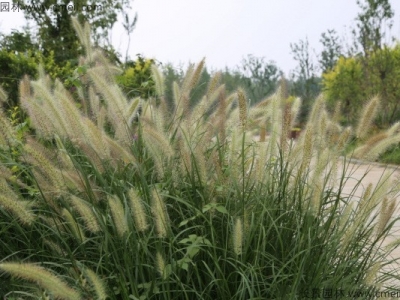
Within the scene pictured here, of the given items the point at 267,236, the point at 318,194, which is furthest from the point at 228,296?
the point at 318,194

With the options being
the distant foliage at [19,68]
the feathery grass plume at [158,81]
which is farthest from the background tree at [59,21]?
the feathery grass plume at [158,81]

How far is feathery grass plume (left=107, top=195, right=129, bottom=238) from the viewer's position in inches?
88.9

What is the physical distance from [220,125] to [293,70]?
22.3 meters

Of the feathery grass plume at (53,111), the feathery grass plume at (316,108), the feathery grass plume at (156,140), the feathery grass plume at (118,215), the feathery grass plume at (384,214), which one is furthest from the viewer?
the feathery grass plume at (316,108)

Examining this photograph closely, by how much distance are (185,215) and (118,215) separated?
0.56 m

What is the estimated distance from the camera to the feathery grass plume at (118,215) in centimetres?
226

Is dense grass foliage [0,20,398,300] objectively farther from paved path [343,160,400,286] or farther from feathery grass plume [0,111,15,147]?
paved path [343,160,400,286]

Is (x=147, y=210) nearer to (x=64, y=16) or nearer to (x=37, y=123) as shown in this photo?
(x=37, y=123)

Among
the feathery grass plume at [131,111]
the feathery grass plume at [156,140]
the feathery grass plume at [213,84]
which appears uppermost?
the feathery grass plume at [213,84]

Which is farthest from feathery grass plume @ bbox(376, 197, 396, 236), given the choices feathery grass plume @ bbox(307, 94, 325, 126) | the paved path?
feathery grass plume @ bbox(307, 94, 325, 126)

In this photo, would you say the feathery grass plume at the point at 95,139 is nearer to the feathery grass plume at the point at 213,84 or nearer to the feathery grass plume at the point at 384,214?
the feathery grass plume at the point at 213,84

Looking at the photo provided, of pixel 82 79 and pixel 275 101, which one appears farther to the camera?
pixel 82 79

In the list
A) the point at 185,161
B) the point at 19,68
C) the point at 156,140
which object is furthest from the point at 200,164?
the point at 19,68

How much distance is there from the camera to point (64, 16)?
40.7 feet
